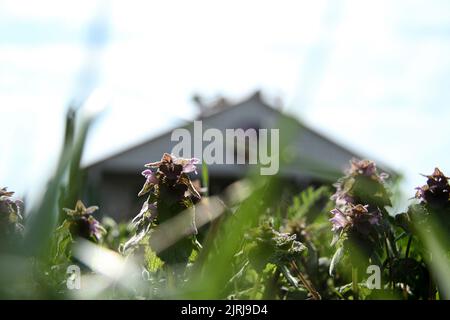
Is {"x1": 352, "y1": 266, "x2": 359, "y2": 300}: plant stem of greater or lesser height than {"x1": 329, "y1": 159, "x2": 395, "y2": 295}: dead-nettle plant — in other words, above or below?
below

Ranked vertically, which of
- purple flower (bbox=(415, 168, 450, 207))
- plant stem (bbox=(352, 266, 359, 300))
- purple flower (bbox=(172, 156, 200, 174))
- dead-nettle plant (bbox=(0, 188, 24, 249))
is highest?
purple flower (bbox=(172, 156, 200, 174))

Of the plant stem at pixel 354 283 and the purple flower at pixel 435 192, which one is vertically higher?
the purple flower at pixel 435 192

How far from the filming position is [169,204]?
1.15 metres

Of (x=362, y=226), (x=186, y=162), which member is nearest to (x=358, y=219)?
(x=362, y=226)

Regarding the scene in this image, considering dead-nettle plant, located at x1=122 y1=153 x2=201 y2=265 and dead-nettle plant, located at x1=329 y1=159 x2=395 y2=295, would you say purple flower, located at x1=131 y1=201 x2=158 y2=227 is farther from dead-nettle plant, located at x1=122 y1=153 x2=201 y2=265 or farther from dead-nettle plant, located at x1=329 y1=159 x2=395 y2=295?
dead-nettle plant, located at x1=329 y1=159 x2=395 y2=295

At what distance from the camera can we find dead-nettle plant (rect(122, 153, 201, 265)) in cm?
110

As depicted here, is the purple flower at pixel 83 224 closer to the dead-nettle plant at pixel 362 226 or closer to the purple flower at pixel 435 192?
the dead-nettle plant at pixel 362 226

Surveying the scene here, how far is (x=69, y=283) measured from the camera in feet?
3.48

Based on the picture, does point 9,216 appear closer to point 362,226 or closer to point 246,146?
point 246,146

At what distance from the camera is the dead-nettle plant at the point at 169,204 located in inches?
43.4

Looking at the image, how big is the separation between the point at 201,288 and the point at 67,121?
20cm

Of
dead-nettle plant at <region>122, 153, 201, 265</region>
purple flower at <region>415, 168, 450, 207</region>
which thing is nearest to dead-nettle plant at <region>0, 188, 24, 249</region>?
dead-nettle plant at <region>122, 153, 201, 265</region>

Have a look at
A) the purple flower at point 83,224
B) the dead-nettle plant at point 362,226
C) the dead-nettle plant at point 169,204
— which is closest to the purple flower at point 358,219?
the dead-nettle plant at point 362,226
